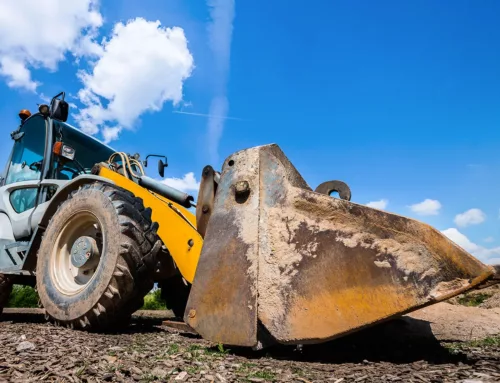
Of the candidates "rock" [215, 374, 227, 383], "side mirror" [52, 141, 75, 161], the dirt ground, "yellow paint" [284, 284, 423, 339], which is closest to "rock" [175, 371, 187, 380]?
the dirt ground

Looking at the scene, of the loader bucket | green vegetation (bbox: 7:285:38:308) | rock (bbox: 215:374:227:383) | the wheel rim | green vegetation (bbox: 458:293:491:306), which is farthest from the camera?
green vegetation (bbox: 7:285:38:308)

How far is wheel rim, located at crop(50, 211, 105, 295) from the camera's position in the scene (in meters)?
3.62

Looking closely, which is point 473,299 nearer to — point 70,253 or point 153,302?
point 153,302

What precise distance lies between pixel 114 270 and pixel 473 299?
6144 mm

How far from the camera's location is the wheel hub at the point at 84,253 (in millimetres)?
3490

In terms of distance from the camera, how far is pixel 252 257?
97.4 inches

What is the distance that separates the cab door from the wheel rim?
1.30 meters

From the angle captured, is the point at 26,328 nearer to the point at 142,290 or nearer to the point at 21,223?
the point at 142,290

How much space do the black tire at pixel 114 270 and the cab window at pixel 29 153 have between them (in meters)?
2.06

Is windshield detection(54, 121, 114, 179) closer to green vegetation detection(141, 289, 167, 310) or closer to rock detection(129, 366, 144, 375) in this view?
rock detection(129, 366, 144, 375)

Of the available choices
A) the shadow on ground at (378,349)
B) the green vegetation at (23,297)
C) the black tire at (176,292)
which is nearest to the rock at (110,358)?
the shadow on ground at (378,349)

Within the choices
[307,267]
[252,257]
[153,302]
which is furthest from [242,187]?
[153,302]

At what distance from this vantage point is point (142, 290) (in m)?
3.24

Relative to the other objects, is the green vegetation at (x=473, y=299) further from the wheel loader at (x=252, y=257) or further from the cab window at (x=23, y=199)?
the cab window at (x=23, y=199)
